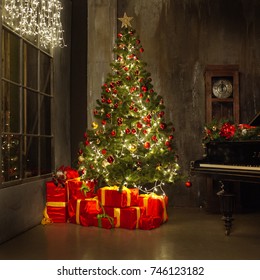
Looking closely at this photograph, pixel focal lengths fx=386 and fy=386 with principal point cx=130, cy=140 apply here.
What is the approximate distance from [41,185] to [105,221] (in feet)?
3.20

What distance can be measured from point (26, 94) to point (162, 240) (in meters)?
2.38

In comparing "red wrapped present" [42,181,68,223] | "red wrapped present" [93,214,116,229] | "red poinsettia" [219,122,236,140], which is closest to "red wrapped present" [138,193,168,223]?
"red wrapped present" [93,214,116,229]

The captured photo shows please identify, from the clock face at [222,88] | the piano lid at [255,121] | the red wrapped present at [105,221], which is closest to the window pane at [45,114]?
the red wrapped present at [105,221]

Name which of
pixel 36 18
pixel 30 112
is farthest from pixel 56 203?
pixel 36 18

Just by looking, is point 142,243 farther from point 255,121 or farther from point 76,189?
point 255,121

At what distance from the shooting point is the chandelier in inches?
166

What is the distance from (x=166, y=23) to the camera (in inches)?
247

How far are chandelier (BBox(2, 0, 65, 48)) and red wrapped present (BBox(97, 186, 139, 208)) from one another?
6.94ft

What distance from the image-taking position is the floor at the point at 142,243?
353 cm

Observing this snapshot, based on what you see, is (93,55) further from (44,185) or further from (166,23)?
(44,185)

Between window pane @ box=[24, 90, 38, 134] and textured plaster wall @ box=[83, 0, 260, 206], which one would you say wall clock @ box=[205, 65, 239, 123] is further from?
window pane @ box=[24, 90, 38, 134]

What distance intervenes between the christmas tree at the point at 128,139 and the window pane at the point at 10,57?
1.20m

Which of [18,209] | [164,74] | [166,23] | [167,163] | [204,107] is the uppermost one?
[166,23]
